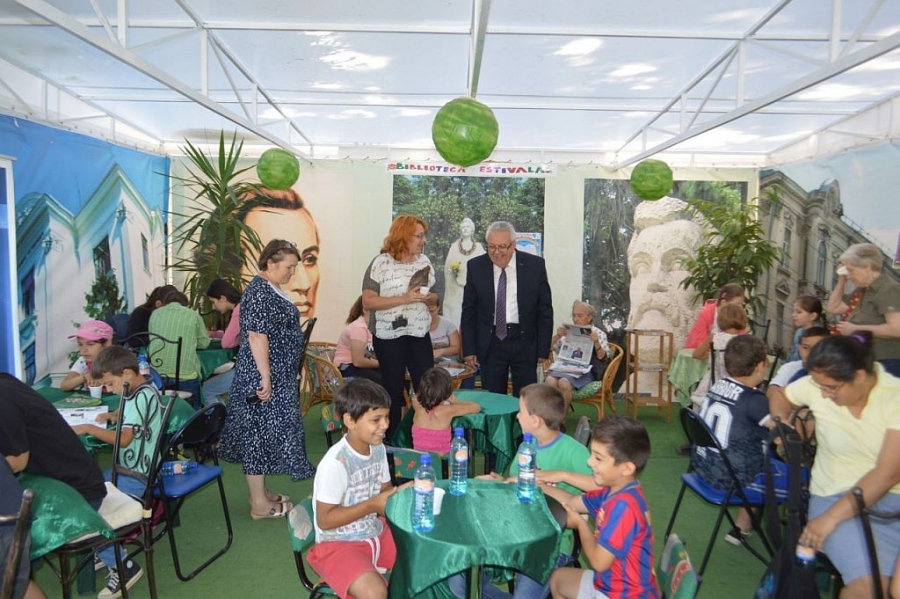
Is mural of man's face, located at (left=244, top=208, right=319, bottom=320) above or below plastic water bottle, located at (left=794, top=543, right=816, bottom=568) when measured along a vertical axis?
above

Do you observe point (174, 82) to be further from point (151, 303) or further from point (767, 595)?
point (767, 595)

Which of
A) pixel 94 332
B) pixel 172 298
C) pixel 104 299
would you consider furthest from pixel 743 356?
pixel 104 299

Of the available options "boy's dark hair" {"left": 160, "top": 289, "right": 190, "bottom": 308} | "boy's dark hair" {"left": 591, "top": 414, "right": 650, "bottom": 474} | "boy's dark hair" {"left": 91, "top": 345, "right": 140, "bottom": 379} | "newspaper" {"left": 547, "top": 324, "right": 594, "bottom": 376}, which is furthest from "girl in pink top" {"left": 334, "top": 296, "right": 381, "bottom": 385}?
"boy's dark hair" {"left": 591, "top": 414, "right": 650, "bottom": 474}

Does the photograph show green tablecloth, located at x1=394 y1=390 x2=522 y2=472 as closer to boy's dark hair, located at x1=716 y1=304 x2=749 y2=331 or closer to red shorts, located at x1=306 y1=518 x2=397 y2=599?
red shorts, located at x1=306 y1=518 x2=397 y2=599

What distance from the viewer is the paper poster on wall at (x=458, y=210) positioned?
7859 millimetres

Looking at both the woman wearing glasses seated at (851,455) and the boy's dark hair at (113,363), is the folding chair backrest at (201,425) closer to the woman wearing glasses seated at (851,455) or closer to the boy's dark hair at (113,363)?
the boy's dark hair at (113,363)

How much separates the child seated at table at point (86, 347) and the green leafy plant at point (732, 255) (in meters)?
5.85

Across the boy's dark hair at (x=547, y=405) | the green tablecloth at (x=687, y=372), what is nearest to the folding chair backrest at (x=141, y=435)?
the boy's dark hair at (x=547, y=405)

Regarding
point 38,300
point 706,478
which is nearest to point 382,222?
point 38,300

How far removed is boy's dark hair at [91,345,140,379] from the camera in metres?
3.32

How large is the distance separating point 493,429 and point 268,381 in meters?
1.27

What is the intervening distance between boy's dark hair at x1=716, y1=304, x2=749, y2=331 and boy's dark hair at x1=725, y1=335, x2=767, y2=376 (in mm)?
1831

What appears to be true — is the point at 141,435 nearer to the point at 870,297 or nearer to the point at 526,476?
the point at 526,476

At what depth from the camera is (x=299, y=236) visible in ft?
25.8
